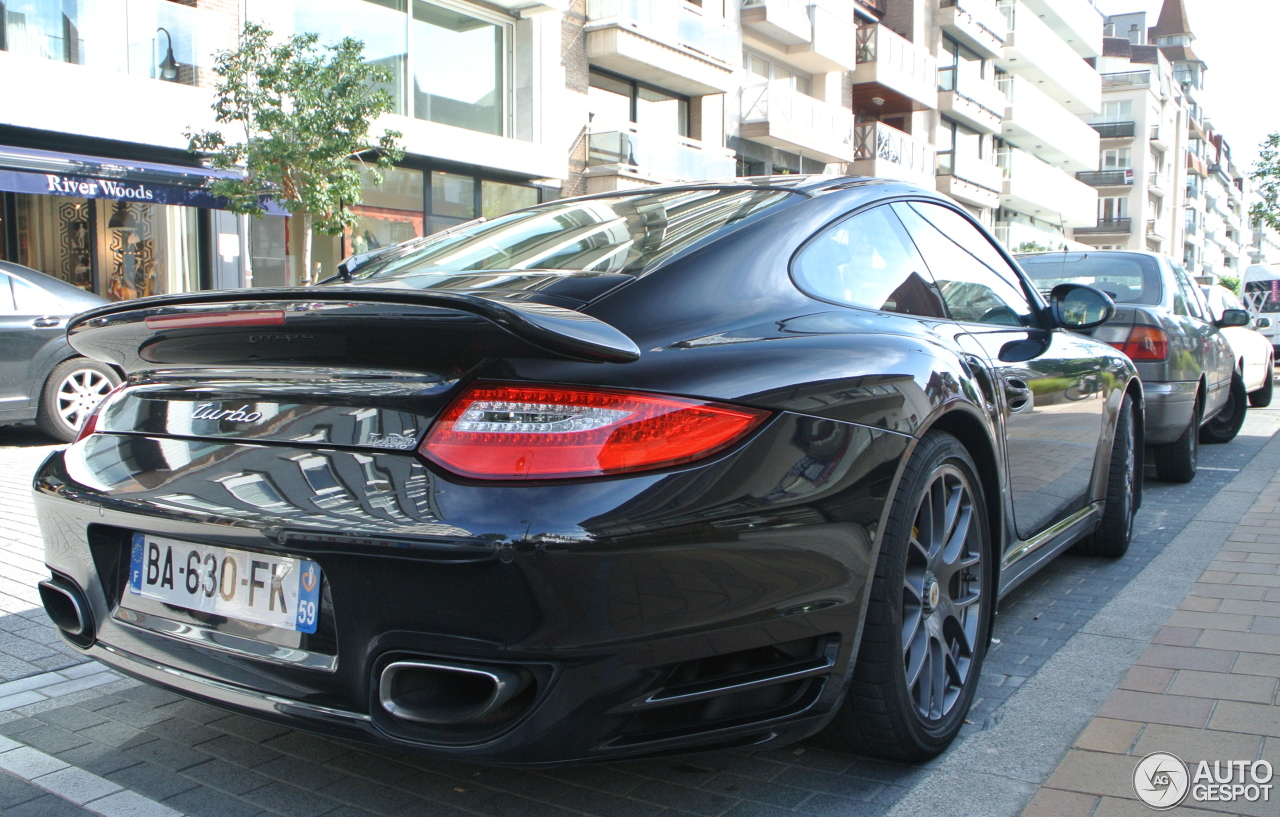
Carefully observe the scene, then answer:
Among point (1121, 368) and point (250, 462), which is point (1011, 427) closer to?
point (1121, 368)

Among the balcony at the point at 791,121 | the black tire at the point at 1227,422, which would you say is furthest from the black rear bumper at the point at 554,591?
the balcony at the point at 791,121

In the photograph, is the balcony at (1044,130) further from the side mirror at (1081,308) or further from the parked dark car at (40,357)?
the side mirror at (1081,308)

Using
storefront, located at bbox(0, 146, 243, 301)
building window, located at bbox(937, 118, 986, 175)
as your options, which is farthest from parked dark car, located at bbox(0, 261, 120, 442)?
building window, located at bbox(937, 118, 986, 175)

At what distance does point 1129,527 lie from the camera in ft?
15.6

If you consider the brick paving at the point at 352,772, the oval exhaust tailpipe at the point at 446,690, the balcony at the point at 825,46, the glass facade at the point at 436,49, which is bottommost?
the brick paving at the point at 352,772

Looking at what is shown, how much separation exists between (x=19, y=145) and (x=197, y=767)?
12.5 m

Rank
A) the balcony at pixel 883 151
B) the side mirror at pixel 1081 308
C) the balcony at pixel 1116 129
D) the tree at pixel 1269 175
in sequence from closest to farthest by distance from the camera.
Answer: the side mirror at pixel 1081 308
the balcony at pixel 883 151
the tree at pixel 1269 175
the balcony at pixel 1116 129

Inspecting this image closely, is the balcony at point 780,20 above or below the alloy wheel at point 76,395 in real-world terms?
above

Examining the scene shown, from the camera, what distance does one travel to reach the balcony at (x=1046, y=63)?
42.6 m

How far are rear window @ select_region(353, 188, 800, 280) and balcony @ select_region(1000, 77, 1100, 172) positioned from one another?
4355cm

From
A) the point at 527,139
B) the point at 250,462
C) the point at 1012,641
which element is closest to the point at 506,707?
the point at 250,462

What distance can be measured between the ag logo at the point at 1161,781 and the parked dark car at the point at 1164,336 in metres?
3.68

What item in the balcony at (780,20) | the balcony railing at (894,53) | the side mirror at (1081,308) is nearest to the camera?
the side mirror at (1081,308)

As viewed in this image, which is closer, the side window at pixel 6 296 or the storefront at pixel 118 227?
the side window at pixel 6 296
